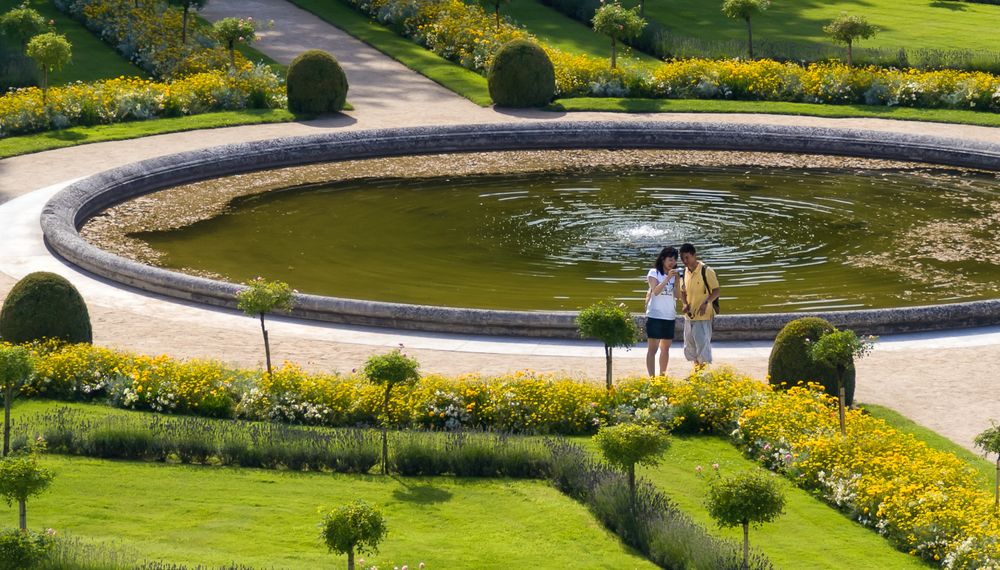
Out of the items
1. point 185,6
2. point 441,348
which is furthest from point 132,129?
point 441,348

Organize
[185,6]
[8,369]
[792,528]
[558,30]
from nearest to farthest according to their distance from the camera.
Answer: [792,528] < [8,369] < [185,6] < [558,30]

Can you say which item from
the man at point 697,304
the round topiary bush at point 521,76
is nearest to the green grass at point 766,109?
the round topiary bush at point 521,76

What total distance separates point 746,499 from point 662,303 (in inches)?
236

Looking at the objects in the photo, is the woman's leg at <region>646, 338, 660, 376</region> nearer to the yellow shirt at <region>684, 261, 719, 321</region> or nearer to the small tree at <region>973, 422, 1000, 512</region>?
the yellow shirt at <region>684, 261, 719, 321</region>

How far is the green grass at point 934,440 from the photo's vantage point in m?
14.2

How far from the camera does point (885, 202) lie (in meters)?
27.0

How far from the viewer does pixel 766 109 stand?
113 feet

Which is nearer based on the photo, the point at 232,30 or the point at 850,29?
the point at 232,30

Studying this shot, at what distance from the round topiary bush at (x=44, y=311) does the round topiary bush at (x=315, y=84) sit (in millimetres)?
16239

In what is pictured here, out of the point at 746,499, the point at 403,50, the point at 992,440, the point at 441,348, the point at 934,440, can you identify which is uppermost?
the point at 403,50

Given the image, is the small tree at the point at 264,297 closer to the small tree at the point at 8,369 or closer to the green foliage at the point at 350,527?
the small tree at the point at 8,369

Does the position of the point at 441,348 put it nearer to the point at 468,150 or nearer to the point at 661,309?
the point at 661,309

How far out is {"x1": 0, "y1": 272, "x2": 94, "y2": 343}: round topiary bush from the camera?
1753cm

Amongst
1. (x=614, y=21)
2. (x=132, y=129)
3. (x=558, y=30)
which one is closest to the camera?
(x=132, y=129)
